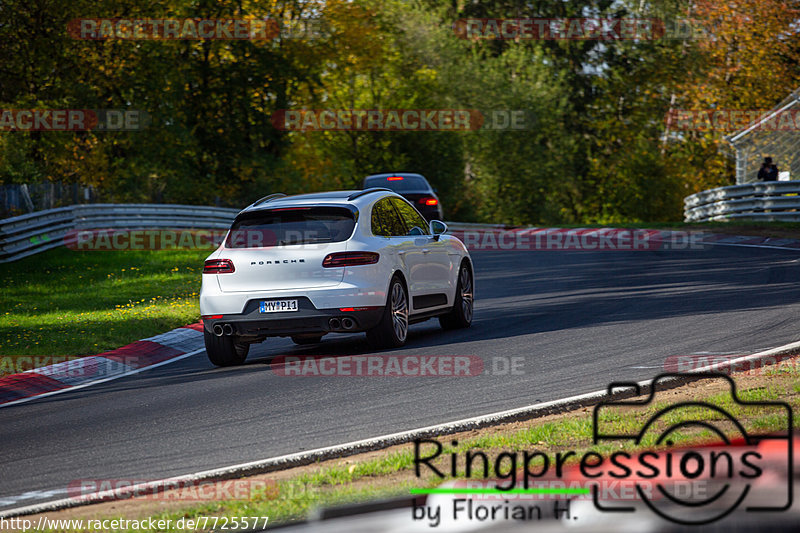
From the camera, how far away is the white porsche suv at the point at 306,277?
1143 centimetres

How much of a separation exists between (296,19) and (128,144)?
11888 mm

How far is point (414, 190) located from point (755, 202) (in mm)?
10003

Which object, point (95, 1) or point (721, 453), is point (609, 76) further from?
point (721, 453)

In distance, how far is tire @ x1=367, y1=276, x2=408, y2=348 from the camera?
11.9 meters

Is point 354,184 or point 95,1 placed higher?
point 95,1

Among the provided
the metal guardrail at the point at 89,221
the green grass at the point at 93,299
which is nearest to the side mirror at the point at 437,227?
the green grass at the point at 93,299

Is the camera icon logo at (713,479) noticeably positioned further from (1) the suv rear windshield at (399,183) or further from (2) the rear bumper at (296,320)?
(1) the suv rear windshield at (399,183)

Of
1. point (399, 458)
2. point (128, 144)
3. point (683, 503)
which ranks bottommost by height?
point (399, 458)

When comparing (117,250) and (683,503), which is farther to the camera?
(117,250)

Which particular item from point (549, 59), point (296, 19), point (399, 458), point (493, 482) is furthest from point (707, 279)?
point (549, 59)

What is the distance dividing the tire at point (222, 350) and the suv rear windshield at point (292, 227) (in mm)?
1014

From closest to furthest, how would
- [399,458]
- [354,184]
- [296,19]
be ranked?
1. [399,458]
2. [296,19]
3. [354,184]

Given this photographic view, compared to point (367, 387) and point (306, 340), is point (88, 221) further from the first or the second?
point (367, 387)

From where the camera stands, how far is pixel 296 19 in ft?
159
